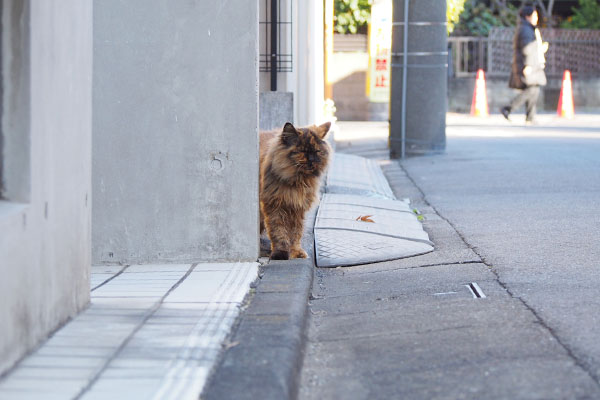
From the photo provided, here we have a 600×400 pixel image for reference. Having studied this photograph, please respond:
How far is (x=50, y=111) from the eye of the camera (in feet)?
13.1

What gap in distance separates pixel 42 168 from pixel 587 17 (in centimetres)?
2970

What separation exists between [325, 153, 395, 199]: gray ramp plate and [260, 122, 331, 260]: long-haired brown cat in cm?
193

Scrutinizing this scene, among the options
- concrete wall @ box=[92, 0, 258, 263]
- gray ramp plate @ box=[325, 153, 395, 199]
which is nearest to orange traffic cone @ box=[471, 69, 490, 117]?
gray ramp plate @ box=[325, 153, 395, 199]

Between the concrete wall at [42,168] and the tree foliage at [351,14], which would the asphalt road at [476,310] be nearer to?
the concrete wall at [42,168]

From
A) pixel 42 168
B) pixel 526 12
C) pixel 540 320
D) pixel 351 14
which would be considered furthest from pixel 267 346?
pixel 351 14

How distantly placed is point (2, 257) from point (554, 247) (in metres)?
4.04

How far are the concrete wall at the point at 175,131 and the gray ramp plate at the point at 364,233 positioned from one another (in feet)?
2.36

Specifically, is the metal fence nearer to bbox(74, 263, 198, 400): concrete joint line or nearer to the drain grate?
the drain grate

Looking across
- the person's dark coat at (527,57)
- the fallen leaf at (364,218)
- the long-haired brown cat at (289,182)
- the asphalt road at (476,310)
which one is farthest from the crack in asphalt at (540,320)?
the person's dark coat at (527,57)

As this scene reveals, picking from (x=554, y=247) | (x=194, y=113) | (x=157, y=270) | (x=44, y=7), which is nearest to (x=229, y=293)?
(x=157, y=270)

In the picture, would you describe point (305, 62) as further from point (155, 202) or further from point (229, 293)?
point (229, 293)

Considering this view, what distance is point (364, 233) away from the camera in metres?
7.06

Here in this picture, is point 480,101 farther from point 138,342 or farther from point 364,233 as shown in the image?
point 138,342

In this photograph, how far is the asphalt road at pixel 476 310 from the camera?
3.63 m
